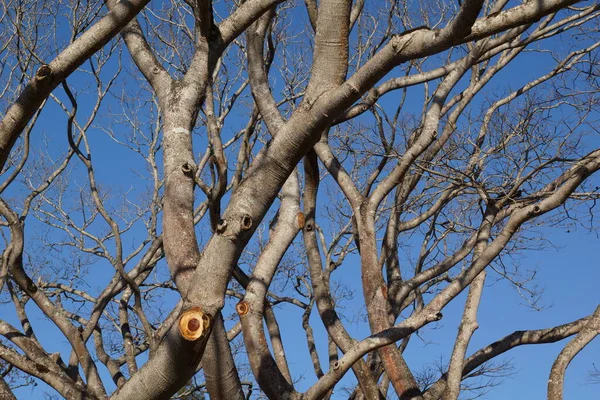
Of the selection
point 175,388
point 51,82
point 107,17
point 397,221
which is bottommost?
point 175,388

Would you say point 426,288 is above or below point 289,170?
above

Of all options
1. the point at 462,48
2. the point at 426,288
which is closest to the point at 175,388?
the point at 462,48

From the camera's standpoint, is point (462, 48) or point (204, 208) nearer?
point (462, 48)

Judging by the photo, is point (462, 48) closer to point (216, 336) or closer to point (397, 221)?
point (397, 221)

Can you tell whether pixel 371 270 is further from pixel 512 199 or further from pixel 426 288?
pixel 426 288

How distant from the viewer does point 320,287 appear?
6016mm

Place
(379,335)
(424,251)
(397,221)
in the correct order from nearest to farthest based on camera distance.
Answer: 1. (379,335)
2. (397,221)
3. (424,251)

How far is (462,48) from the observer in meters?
7.30

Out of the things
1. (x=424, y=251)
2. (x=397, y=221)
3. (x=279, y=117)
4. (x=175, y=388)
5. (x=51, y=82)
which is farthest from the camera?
(x=424, y=251)

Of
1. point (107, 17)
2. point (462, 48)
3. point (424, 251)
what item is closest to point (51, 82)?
point (107, 17)

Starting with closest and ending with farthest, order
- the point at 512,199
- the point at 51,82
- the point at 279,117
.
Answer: the point at 51,82
the point at 279,117
the point at 512,199

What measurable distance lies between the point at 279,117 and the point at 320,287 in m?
1.51

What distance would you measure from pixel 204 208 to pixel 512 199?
12.9 ft

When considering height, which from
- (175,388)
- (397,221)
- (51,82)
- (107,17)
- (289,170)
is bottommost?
(175,388)
